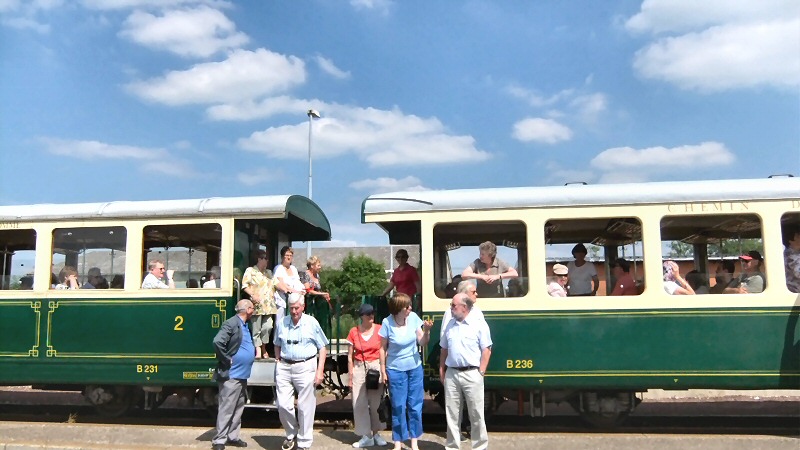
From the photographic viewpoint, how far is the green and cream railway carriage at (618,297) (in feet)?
23.5

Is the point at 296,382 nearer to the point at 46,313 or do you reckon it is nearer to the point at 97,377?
the point at 97,377

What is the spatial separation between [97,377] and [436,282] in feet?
14.7

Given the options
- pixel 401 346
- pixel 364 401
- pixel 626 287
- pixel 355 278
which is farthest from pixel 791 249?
pixel 355 278

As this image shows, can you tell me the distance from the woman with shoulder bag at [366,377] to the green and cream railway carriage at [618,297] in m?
0.81

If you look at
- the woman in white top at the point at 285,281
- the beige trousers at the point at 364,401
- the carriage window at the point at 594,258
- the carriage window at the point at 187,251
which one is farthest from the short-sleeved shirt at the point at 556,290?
the carriage window at the point at 187,251

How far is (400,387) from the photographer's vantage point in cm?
674

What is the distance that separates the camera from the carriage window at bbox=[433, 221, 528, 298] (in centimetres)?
754

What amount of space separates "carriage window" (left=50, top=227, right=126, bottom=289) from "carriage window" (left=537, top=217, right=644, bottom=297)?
5.48 meters

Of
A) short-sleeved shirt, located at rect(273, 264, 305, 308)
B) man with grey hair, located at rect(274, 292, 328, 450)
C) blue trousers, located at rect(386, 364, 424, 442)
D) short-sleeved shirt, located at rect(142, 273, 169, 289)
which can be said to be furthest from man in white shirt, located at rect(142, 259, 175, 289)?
blue trousers, located at rect(386, 364, 424, 442)

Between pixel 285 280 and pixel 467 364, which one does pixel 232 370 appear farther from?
pixel 467 364

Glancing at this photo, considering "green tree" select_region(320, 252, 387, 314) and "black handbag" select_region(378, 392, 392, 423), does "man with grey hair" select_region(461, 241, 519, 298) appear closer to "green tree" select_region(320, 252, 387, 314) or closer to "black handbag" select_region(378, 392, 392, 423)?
"black handbag" select_region(378, 392, 392, 423)

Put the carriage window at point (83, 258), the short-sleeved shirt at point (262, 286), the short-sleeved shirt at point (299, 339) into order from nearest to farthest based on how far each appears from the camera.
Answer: the short-sleeved shirt at point (299, 339)
the short-sleeved shirt at point (262, 286)
the carriage window at point (83, 258)

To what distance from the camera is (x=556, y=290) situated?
7469 millimetres

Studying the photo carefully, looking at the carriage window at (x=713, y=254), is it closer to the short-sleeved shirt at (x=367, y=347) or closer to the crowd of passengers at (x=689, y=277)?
the crowd of passengers at (x=689, y=277)
